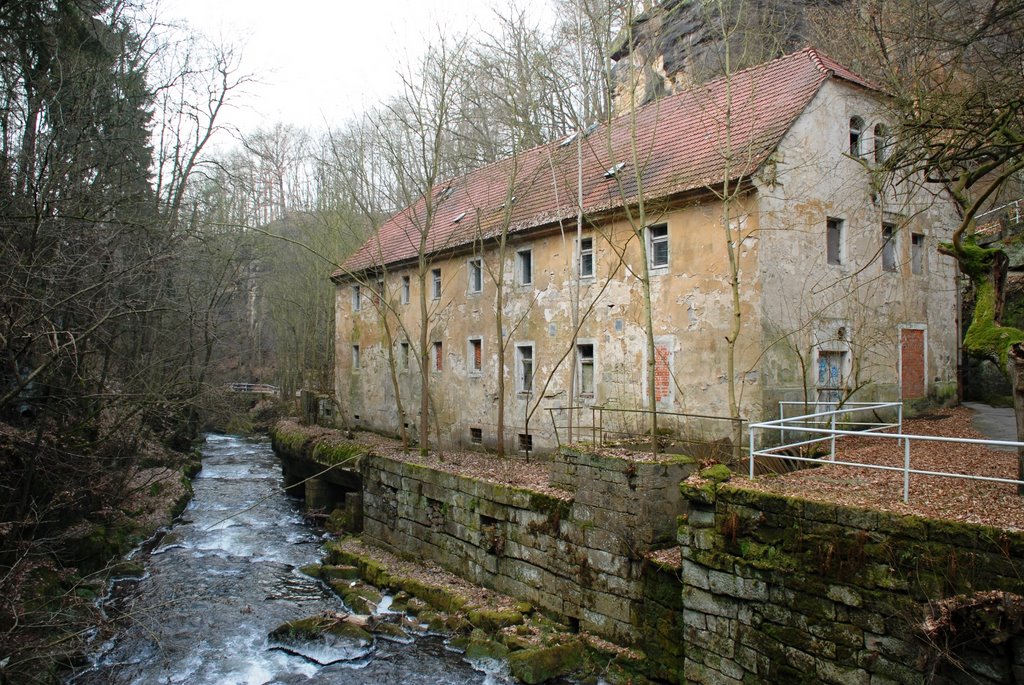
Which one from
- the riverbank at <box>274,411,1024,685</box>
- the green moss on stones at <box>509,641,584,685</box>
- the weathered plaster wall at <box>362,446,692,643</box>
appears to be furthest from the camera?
the weathered plaster wall at <box>362,446,692,643</box>

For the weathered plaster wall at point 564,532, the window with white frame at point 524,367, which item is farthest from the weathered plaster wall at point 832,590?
the window with white frame at point 524,367

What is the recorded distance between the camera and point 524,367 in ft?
57.6

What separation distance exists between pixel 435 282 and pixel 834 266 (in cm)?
1141

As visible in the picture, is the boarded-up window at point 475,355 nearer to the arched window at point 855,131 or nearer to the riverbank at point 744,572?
the riverbank at point 744,572

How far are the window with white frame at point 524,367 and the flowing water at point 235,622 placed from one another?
21.1 ft

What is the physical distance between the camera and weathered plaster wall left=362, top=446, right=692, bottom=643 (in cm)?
1002

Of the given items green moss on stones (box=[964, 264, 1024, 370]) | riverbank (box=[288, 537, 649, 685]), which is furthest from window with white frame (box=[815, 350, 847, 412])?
riverbank (box=[288, 537, 649, 685])

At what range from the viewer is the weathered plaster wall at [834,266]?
506 inches

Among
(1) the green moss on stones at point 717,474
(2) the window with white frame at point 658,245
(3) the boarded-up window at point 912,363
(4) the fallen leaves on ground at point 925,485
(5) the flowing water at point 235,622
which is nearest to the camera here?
(4) the fallen leaves on ground at point 925,485

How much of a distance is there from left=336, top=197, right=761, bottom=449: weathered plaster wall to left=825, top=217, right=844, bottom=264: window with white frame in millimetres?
2420

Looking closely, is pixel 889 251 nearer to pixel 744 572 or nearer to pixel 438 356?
pixel 744 572

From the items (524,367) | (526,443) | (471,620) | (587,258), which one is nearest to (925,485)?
(471,620)

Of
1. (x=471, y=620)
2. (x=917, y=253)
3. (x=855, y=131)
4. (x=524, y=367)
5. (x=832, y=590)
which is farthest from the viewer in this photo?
(x=524, y=367)

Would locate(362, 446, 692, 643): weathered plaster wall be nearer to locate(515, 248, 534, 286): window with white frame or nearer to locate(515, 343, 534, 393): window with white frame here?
locate(515, 343, 534, 393): window with white frame
